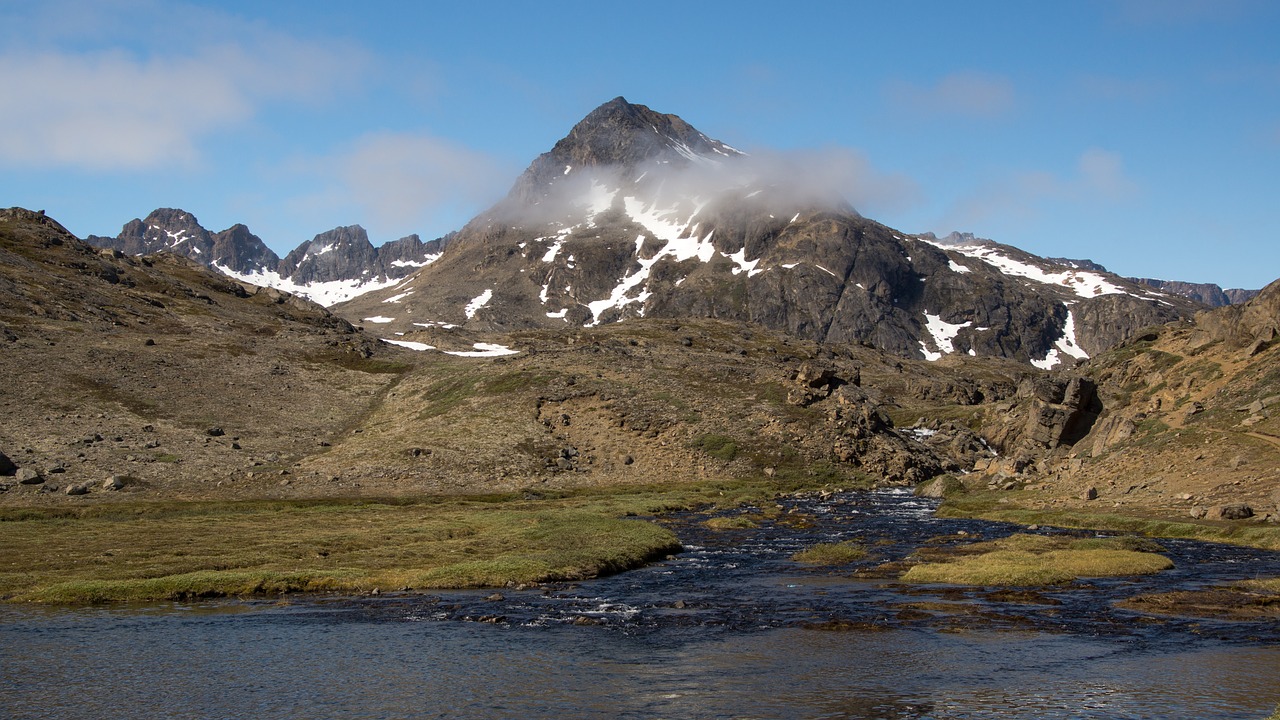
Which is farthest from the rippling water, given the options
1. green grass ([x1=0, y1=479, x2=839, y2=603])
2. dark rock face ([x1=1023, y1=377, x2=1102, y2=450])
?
dark rock face ([x1=1023, y1=377, x2=1102, y2=450])

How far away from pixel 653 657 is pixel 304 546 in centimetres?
3212

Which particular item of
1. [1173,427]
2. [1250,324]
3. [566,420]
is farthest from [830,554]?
[566,420]

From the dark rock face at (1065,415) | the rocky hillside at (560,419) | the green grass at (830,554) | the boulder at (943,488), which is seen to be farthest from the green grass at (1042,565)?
the dark rock face at (1065,415)

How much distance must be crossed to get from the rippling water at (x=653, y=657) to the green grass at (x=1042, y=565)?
6.45 ft

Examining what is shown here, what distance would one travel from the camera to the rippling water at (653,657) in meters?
25.2

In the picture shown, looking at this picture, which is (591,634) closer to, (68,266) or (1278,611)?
(1278,611)

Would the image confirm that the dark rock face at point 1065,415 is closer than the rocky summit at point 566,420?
No

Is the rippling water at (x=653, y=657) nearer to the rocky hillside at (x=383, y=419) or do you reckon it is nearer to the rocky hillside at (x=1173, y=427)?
the rocky hillside at (x=1173, y=427)

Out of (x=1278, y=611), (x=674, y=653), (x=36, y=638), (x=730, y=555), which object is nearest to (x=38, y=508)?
(x=36, y=638)

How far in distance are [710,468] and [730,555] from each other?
51.1 m

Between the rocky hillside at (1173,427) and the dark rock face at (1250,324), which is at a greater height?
the dark rock face at (1250,324)

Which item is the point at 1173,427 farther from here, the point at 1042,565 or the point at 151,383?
the point at 151,383

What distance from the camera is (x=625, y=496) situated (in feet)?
301

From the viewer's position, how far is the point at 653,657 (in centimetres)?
3062
